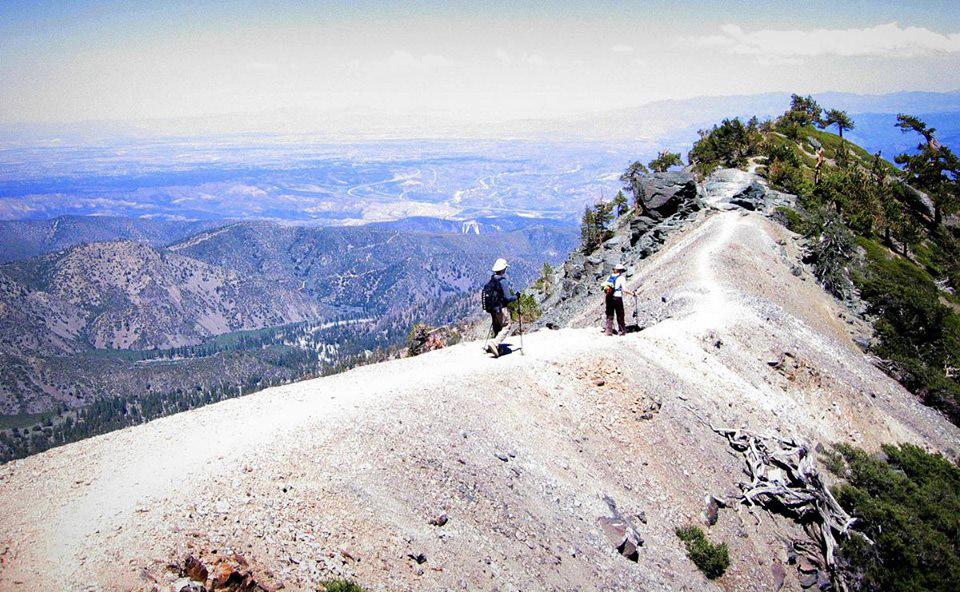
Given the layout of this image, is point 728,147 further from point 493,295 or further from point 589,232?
point 493,295

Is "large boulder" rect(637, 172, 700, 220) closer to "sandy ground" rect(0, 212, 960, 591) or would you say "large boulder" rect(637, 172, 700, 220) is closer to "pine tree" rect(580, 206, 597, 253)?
"pine tree" rect(580, 206, 597, 253)

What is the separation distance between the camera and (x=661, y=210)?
58969 millimetres

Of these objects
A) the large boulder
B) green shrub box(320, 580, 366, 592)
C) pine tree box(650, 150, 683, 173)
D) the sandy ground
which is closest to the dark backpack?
the sandy ground

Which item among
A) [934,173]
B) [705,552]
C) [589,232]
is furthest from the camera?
[934,173]

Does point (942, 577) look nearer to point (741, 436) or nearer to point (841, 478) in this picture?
point (841, 478)

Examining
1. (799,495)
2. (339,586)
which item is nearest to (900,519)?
(799,495)

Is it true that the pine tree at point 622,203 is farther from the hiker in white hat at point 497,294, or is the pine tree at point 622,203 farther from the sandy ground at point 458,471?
the hiker in white hat at point 497,294

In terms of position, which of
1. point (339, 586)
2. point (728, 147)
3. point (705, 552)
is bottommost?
point (705, 552)

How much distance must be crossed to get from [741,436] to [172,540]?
21456mm

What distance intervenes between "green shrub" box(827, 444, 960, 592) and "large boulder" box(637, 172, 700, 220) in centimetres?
3599

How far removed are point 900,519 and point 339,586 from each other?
68.4 feet

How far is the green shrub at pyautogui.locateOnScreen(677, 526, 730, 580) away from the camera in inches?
674

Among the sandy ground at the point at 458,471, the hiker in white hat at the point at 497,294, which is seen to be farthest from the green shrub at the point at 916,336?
the hiker in white hat at the point at 497,294

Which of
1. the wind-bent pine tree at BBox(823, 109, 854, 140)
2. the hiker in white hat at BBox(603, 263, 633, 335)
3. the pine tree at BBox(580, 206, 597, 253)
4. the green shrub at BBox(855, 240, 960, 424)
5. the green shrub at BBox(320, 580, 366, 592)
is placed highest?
the wind-bent pine tree at BBox(823, 109, 854, 140)
